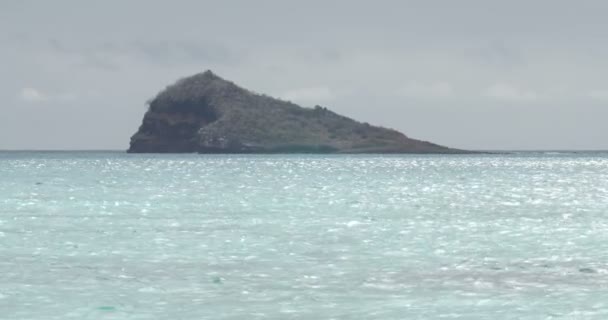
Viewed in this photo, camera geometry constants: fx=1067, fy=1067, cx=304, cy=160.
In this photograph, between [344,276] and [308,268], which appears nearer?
[344,276]

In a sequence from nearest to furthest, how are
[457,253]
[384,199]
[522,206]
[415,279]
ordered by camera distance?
[415,279], [457,253], [522,206], [384,199]

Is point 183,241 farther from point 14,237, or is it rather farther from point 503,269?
point 503,269

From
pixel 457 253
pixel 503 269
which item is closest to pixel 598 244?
pixel 457 253

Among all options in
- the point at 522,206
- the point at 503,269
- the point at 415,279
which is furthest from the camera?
the point at 522,206

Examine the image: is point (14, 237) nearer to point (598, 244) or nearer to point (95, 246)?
point (95, 246)

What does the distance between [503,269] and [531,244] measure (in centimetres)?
723

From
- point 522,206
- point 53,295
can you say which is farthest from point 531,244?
point 522,206

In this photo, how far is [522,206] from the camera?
57.0m

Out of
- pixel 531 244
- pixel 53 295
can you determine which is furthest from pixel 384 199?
pixel 53 295

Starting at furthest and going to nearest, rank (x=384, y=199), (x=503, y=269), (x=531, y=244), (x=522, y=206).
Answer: (x=384, y=199) < (x=522, y=206) < (x=531, y=244) < (x=503, y=269)

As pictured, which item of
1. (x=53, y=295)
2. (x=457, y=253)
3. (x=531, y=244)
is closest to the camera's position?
(x=53, y=295)

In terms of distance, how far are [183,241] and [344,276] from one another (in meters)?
10.2

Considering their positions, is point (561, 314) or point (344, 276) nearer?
point (561, 314)

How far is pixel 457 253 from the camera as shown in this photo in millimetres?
31172
